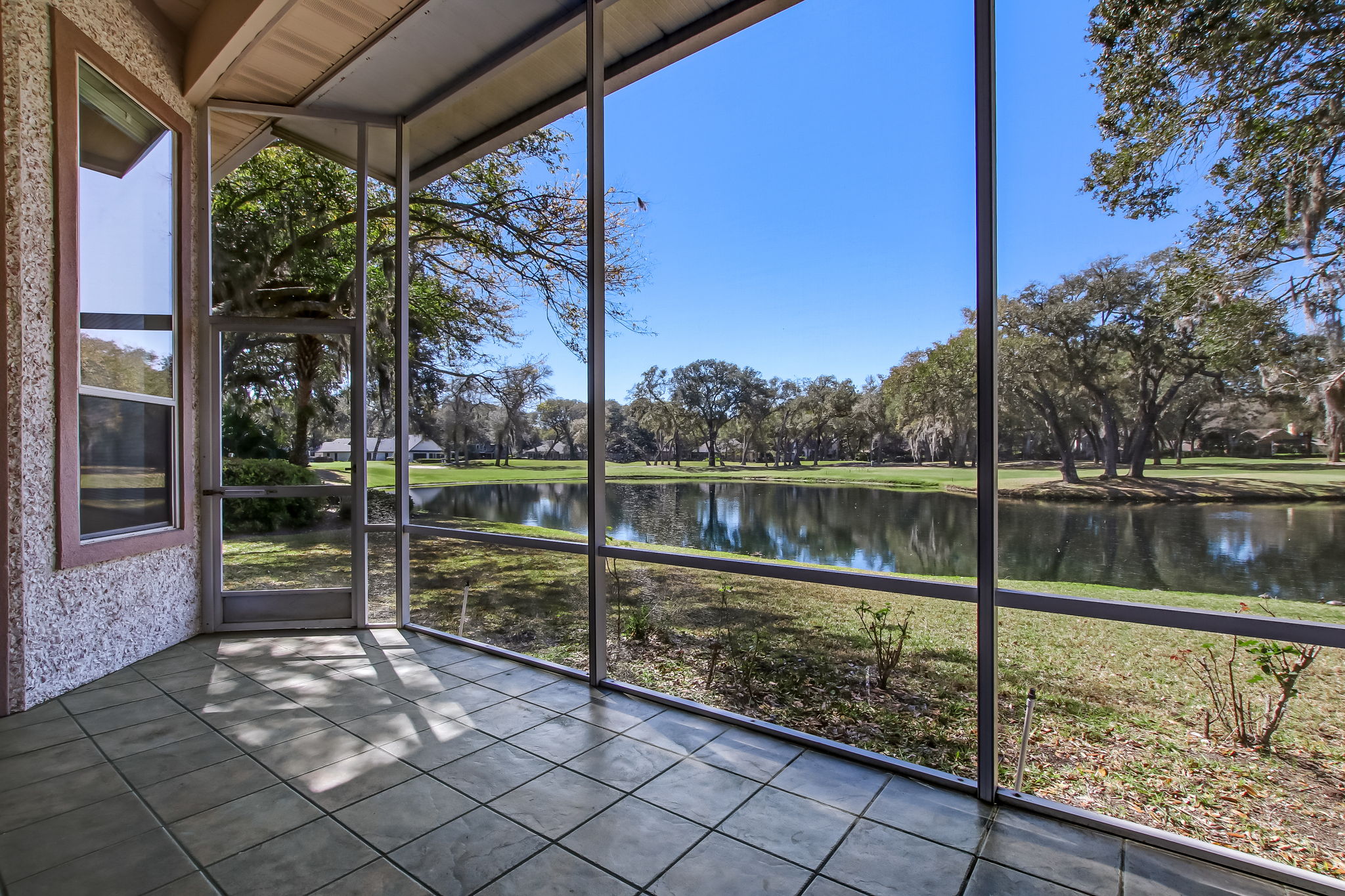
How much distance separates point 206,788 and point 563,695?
4.30 feet

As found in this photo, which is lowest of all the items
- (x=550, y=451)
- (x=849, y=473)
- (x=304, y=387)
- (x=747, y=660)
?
(x=747, y=660)

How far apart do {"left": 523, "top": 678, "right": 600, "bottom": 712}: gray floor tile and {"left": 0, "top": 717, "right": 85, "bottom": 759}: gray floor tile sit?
174cm

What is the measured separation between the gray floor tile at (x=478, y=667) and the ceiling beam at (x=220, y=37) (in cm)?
335

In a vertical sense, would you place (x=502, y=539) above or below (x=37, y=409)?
below

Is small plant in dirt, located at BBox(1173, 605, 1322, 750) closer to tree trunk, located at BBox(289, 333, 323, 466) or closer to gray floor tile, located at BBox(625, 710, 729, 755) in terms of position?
gray floor tile, located at BBox(625, 710, 729, 755)

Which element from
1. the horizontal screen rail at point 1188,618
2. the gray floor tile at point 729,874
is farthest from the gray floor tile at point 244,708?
the horizontal screen rail at point 1188,618

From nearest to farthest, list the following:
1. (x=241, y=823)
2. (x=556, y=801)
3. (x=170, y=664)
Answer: (x=241, y=823) < (x=556, y=801) < (x=170, y=664)

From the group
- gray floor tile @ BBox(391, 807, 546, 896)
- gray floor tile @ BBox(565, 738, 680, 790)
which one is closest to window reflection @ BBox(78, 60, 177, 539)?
gray floor tile @ BBox(391, 807, 546, 896)

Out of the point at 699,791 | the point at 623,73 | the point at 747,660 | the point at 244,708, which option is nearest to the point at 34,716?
the point at 244,708

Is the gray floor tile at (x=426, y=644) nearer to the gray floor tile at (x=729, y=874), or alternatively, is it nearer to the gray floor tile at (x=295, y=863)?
the gray floor tile at (x=295, y=863)

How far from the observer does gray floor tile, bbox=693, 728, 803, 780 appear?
2.09m

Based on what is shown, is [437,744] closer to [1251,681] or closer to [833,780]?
[833,780]

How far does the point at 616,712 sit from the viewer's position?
2600 mm

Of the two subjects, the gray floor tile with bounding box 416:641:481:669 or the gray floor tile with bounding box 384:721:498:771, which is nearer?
the gray floor tile with bounding box 384:721:498:771
